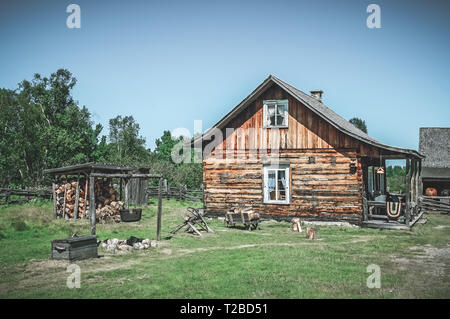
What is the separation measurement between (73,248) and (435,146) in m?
31.4

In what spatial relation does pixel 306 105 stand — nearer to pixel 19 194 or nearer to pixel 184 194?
pixel 184 194

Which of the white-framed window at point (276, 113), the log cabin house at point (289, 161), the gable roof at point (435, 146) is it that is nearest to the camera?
the log cabin house at point (289, 161)

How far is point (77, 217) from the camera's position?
19500mm

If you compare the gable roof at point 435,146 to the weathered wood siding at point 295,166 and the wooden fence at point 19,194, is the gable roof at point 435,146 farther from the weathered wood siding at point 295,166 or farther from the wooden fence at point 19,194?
the wooden fence at point 19,194

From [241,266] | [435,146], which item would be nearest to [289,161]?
[241,266]

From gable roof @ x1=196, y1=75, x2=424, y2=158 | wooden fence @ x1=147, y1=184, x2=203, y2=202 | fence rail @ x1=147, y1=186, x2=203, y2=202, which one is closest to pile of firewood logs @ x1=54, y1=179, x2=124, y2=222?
gable roof @ x1=196, y1=75, x2=424, y2=158

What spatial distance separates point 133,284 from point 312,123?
12.0 m

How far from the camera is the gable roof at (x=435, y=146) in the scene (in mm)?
30641

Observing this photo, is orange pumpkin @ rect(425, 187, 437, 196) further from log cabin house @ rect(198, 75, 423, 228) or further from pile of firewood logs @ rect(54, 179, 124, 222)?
pile of firewood logs @ rect(54, 179, 124, 222)

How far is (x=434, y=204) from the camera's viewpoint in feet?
77.0

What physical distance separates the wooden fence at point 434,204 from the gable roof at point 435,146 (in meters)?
6.69

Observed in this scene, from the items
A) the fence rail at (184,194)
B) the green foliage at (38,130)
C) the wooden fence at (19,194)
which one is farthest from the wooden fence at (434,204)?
the green foliage at (38,130)
